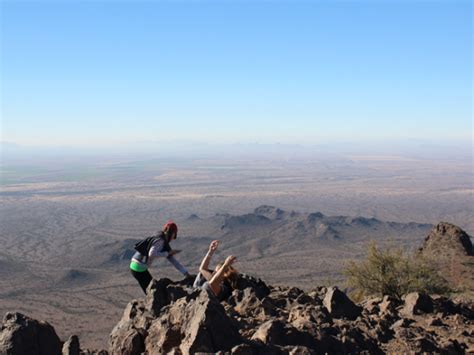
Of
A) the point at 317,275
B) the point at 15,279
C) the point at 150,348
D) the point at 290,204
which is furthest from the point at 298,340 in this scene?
the point at 290,204

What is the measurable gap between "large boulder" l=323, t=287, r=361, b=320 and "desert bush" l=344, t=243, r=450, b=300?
19.6 feet

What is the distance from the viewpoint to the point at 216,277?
925cm

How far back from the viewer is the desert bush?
15898 mm

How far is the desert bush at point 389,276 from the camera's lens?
1590 centimetres

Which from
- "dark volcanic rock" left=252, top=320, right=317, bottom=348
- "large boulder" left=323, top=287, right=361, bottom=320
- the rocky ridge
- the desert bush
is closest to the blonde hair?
the rocky ridge

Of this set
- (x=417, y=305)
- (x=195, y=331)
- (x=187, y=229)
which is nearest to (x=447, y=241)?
(x=417, y=305)

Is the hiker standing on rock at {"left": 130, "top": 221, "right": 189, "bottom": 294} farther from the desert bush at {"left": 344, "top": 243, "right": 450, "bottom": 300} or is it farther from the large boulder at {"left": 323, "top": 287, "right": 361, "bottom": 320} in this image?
the desert bush at {"left": 344, "top": 243, "right": 450, "bottom": 300}

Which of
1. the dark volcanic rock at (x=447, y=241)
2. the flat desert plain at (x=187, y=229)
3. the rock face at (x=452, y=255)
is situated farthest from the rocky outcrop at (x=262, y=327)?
the dark volcanic rock at (x=447, y=241)

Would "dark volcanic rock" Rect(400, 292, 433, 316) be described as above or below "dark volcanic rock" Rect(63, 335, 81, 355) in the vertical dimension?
below

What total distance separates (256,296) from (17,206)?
461 ft

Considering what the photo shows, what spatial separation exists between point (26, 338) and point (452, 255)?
75.4 ft

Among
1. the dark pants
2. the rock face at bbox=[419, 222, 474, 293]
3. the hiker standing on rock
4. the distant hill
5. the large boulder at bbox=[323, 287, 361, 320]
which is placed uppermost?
the hiker standing on rock

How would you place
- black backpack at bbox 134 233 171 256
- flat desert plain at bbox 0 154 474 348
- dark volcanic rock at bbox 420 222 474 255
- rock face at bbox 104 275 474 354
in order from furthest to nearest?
flat desert plain at bbox 0 154 474 348 → dark volcanic rock at bbox 420 222 474 255 → black backpack at bbox 134 233 171 256 → rock face at bbox 104 275 474 354

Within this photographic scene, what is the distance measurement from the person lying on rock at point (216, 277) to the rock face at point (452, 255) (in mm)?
12370
